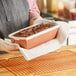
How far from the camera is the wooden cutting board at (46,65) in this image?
107 centimetres

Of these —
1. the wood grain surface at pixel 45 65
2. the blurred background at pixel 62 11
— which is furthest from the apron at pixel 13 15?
the blurred background at pixel 62 11

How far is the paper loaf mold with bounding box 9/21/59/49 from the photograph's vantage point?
3.62 ft

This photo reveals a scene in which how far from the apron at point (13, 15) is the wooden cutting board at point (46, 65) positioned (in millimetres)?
516

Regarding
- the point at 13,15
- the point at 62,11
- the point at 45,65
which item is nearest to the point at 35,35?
the point at 45,65

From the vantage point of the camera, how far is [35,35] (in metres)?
1.12

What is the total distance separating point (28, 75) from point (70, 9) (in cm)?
179

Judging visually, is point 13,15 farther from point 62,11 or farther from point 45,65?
point 62,11

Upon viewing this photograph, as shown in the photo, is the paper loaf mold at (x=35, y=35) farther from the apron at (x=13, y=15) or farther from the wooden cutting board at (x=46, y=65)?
the apron at (x=13, y=15)

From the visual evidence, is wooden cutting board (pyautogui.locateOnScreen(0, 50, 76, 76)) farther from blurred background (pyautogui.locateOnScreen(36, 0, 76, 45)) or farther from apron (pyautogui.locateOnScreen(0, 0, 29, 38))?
blurred background (pyautogui.locateOnScreen(36, 0, 76, 45))

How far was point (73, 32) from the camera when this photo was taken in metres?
2.61

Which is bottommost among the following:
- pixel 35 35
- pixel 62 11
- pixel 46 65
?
pixel 62 11

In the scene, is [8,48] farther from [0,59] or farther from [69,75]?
[69,75]

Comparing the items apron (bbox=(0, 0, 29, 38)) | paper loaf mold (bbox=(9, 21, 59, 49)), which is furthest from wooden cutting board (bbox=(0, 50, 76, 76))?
apron (bbox=(0, 0, 29, 38))

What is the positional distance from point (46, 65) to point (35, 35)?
173 mm
